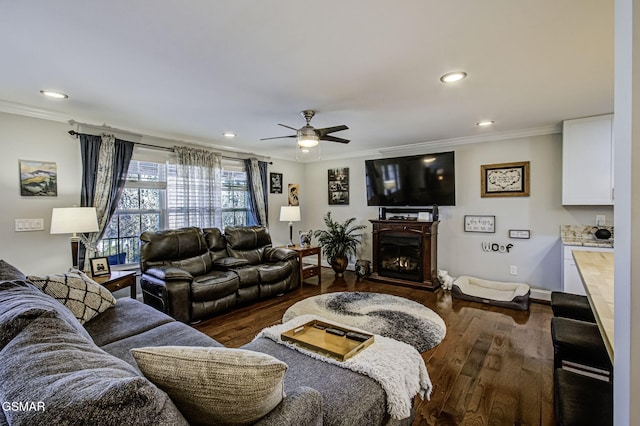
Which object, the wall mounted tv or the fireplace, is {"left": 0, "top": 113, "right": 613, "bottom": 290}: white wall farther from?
the fireplace

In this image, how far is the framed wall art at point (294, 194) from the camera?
656 centimetres

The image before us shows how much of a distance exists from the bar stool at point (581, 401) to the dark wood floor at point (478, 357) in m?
0.84

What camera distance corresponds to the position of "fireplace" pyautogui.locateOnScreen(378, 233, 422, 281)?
500 centimetres

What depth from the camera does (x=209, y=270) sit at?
168 inches

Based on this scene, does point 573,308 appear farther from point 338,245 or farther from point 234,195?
point 234,195

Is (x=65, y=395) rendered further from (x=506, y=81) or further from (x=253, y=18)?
(x=506, y=81)

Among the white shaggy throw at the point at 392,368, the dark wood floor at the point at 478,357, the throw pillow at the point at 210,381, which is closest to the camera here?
the throw pillow at the point at 210,381

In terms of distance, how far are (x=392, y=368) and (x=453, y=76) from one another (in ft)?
7.26

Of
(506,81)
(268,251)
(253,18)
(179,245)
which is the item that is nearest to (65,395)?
(253,18)

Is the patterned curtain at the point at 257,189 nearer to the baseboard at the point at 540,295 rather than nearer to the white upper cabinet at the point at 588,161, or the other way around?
the baseboard at the point at 540,295

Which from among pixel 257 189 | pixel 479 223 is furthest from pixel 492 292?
pixel 257 189

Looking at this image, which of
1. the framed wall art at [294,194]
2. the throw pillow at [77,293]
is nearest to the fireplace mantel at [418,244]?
Answer: the framed wall art at [294,194]

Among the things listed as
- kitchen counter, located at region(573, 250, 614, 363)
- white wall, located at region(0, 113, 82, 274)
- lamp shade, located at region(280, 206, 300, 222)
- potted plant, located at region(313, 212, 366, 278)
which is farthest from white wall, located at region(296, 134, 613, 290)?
white wall, located at region(0, 113, 82, 274)

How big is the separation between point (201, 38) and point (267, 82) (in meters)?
0.74
